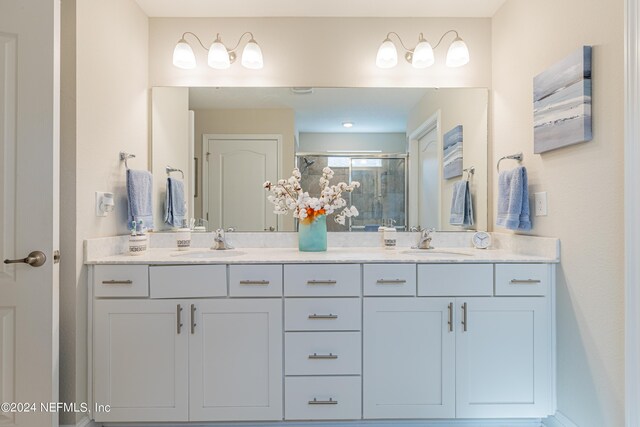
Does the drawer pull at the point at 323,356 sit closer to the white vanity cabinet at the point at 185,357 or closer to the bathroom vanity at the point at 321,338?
the bathroom vanity at the point at 321,338

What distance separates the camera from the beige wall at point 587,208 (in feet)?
4.80

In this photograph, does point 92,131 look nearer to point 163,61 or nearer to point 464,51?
point 163,61

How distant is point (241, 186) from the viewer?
2426 mm

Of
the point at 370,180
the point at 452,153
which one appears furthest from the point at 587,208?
the point at 370,180

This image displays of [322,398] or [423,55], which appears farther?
[423,55]

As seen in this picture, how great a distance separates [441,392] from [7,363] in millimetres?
1847

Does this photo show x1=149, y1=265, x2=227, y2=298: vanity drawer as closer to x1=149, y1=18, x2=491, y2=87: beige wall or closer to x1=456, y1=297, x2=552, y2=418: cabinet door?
x1=456, y1=297, x2=552, y2=418: cabinet door

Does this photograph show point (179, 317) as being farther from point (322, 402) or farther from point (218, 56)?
point (218, 56)

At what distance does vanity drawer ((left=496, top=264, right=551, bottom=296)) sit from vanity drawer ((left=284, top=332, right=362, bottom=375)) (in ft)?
2.41

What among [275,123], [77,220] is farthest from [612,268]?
[77,220]

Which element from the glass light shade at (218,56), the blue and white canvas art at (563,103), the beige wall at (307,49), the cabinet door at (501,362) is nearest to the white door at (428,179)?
the beige wall at (307,49)

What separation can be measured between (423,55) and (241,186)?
Answer: 1.39m

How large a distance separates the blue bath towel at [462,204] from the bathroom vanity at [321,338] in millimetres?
637

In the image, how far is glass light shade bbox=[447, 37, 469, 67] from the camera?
2.30m
